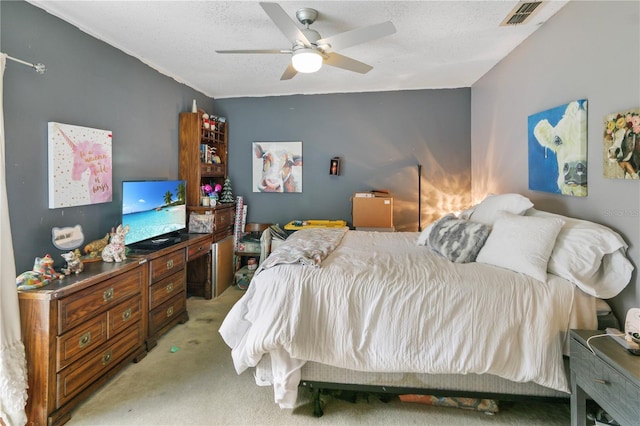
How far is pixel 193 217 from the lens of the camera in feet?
12.1

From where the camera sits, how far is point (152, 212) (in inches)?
116

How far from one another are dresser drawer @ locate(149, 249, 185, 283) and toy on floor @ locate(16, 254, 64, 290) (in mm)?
690

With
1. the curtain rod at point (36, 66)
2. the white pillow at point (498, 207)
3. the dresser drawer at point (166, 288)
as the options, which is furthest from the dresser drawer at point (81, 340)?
the white pillow at point (498, 207)

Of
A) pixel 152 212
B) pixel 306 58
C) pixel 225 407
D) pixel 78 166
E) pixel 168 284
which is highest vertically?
pixel 306 58

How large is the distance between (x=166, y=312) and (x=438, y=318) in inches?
89.4

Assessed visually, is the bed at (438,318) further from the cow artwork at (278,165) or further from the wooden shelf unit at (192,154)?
the cow artwork at (278,165)

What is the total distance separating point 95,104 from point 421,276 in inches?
109

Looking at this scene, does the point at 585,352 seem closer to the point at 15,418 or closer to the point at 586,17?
the point at 586,17

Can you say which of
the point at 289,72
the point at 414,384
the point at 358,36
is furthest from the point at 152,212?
the point at 414,384

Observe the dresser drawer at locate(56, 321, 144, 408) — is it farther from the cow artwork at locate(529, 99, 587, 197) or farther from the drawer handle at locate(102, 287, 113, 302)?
the cow artwork at locate(529, 99, 587, 197)

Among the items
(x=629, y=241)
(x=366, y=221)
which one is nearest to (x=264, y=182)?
(x=366, y=221)

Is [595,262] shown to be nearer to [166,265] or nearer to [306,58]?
[306,58]

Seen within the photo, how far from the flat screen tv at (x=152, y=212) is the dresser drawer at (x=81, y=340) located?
753mm

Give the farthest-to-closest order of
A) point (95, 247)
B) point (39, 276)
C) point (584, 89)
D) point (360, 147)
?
point (360, 147)
point (95, 247)
point (584, 89)
point (39, 276)
